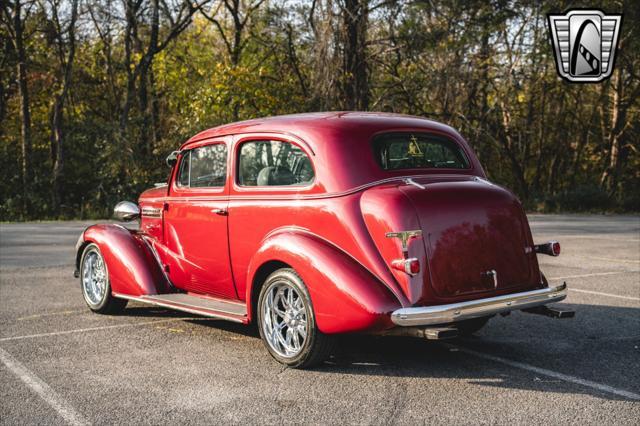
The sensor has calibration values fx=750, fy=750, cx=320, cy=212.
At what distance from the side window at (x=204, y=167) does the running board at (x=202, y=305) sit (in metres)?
1.00

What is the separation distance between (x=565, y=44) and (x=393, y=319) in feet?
74.2

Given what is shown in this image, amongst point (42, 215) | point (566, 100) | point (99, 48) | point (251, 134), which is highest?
point (99, 48)

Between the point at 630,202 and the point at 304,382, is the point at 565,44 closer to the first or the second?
the point at 630,202

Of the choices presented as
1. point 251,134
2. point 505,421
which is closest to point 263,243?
point 251,134

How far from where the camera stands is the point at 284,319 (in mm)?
5480

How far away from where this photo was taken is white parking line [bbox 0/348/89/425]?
4.29m

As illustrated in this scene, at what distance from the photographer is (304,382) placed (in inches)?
197

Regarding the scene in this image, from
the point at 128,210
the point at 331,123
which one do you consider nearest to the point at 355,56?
the point at 128,210

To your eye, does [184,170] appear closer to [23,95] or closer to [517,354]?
[517,354]

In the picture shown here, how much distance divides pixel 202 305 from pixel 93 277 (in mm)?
2035

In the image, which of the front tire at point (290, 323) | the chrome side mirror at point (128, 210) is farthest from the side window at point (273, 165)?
the chrome side mirror at point (128, 210)

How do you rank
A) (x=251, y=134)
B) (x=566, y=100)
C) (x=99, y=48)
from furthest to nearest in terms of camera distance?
(x=99, y=48) < (x=566, y=100) < (x=251, y=134)

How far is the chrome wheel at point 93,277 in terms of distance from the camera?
24.7ft

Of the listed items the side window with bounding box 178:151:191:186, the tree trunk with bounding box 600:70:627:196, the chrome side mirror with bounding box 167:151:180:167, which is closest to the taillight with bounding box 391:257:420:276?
the side window with bounding box 178:151:191:186
